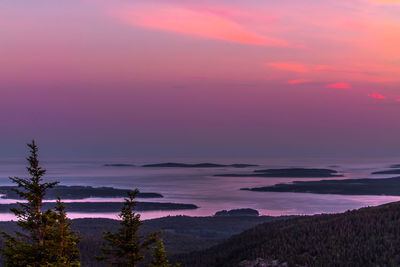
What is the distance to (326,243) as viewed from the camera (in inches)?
2867

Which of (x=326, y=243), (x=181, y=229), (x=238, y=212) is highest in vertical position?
(x=238, y=212)

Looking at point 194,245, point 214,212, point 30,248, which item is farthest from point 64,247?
point 214,212

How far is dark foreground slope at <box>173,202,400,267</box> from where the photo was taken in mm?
65938

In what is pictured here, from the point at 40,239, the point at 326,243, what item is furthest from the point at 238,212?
the point at 40,239

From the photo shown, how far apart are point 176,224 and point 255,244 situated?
252 ft

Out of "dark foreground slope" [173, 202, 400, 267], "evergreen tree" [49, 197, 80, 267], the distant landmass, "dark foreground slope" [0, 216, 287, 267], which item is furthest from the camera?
the distant landmass

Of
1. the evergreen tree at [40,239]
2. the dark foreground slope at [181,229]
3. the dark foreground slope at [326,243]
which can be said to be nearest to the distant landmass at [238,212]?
the dark foreground slope at [181,229]

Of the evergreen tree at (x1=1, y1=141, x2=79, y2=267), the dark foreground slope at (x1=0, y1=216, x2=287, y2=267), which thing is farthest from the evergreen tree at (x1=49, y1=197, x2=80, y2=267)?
the dark foreground slope at (x1=0, y1=216, x2=287, y2=267)

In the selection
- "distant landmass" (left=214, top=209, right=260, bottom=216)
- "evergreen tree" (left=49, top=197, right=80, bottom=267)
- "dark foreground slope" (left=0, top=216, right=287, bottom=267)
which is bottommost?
"evergreen tree" (left=49, top=197, right=80, bottom=267)

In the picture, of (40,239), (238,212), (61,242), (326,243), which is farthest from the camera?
(238,212)

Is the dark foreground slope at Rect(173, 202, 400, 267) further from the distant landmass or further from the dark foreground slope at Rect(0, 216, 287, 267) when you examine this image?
the distant landmass

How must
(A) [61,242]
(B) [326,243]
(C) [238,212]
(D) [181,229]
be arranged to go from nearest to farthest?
(A) [61,242]
(B) [326,243]
(D) [181,229]
(C) [238,212]

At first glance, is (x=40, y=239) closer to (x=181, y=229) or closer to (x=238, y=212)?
(x=181, y=229)

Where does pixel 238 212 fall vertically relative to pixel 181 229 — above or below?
above
